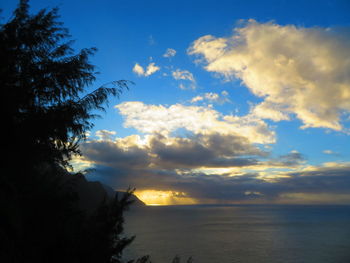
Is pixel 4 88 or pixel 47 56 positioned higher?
pixel 47 56

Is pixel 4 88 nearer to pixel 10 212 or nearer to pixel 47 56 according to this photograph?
pixel 47 56

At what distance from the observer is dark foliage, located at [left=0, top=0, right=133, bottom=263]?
393 centimetres

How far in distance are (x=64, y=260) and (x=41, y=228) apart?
0.98m

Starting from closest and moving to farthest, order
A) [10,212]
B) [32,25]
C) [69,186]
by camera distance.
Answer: [10,212] < [32,25] < [69,186]

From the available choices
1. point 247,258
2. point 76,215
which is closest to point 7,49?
point 76,215

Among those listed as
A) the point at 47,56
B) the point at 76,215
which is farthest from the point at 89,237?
the point at 47,56

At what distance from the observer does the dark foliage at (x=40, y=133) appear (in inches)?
155

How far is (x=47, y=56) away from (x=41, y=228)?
3.24 m

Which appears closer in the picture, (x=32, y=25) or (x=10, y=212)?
(x=10, y=212)

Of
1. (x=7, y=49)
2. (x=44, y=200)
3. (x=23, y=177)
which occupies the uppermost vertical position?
(x=7, y=49)

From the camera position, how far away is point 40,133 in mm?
4254

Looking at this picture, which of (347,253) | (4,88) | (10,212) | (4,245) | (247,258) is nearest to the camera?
(10,212)

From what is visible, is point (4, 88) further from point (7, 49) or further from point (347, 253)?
point (347, 253)

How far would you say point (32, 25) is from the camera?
15.8 ft
